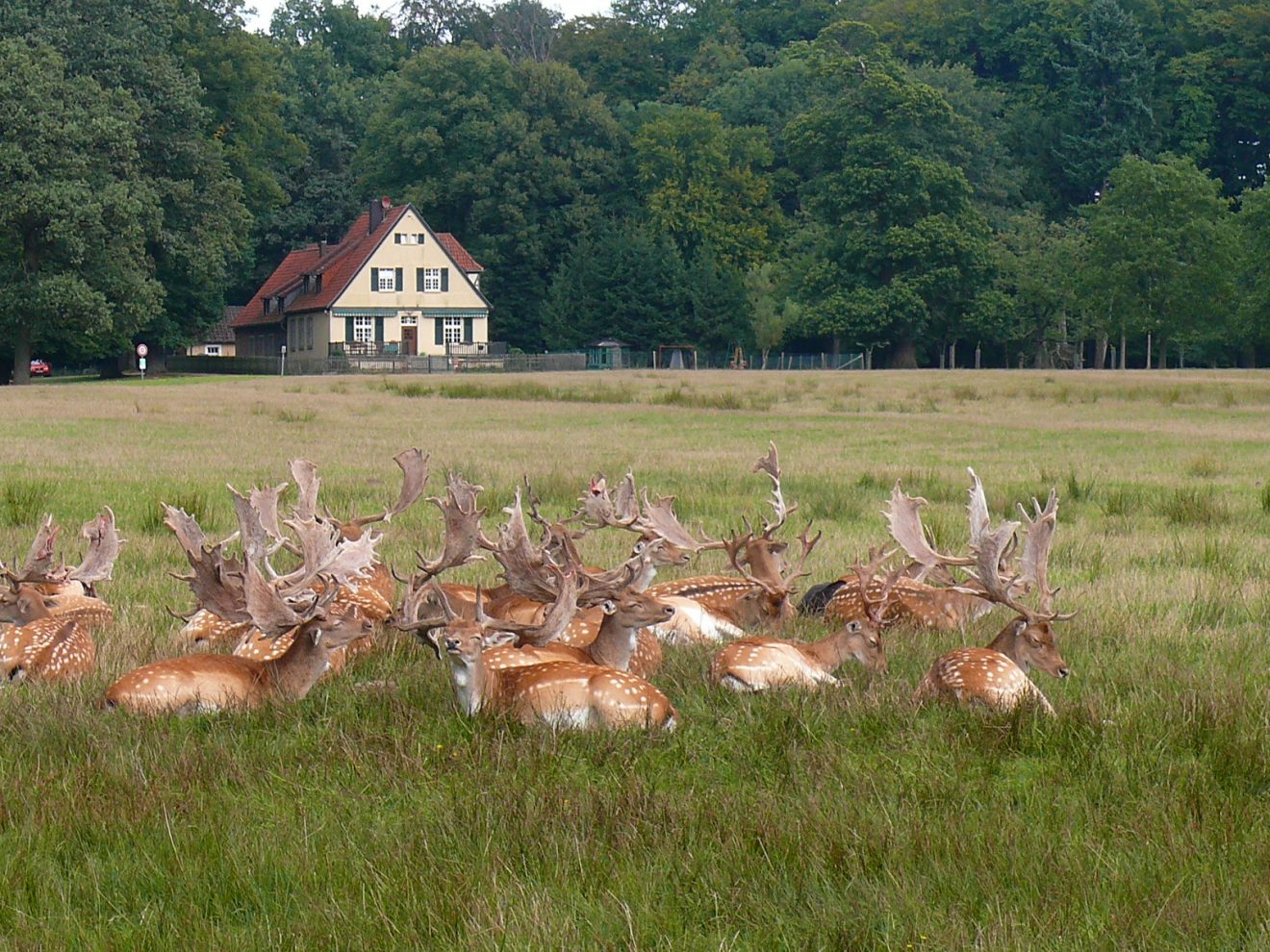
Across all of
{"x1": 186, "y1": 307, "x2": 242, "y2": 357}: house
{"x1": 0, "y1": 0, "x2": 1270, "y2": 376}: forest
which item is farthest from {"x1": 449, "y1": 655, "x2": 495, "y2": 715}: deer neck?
{"x1": 186, "y1": 307, "x2": 242, "y2": 357}: house

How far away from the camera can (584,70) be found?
324 feet

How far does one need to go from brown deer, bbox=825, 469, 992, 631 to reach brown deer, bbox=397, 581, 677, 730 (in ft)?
6.09

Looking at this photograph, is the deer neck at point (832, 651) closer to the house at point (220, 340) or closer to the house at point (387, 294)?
the house at point (387, 294)

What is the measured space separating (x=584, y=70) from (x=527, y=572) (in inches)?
3779

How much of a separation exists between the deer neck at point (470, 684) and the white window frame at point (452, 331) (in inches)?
2804

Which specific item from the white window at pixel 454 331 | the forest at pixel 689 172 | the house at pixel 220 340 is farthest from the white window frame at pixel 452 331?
the house at pixel 220 340

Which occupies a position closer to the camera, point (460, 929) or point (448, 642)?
point (460, 929)

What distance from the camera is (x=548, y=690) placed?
5223mm

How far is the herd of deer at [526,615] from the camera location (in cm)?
532

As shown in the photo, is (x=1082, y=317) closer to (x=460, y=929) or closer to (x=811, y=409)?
(x=811, y=409)

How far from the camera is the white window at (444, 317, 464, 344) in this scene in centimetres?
7594

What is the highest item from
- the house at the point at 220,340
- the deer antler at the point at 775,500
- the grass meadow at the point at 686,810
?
the house at the point at 220,340

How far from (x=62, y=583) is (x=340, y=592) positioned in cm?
134

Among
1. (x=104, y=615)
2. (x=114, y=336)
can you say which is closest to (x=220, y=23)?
(x=114, y=336)
